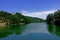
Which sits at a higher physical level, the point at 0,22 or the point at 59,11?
the point at 59,11

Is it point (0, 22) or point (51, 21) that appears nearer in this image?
point (0, 22)

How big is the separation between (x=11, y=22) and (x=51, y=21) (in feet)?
74.6

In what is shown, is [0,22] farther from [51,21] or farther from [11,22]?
[51,21]

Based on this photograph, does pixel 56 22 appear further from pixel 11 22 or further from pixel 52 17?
pixel 11 22

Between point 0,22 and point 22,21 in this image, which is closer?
point 0,22

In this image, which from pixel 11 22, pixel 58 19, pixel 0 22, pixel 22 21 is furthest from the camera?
pixel 22 21

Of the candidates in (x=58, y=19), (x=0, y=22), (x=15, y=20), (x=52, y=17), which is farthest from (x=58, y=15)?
(x=0, y=22)

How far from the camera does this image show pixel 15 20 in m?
92.1

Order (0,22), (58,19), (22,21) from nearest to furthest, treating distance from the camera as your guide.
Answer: (0,22), (58,19), (22,21)

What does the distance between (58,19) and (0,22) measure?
29480mm

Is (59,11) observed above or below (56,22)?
above

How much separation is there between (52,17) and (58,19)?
9972mm

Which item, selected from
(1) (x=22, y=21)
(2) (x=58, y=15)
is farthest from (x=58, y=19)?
(1) (x=22, y=21)

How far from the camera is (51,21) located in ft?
301
